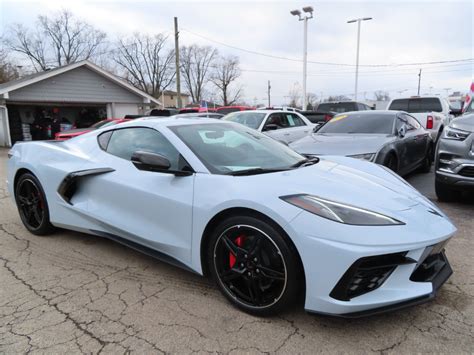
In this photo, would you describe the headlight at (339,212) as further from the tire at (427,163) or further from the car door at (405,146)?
the tire at (427,163)

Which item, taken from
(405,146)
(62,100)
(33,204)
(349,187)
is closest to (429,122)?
(405,146)

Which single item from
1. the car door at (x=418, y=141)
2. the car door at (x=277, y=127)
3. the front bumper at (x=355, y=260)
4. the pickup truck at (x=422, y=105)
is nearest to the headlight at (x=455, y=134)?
the car door at (x=418, y=141)

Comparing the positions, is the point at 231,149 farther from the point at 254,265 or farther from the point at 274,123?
the point at 274,123

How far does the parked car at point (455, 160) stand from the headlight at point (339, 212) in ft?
10.2

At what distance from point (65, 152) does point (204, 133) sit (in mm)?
1638

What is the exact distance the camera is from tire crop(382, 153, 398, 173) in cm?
547

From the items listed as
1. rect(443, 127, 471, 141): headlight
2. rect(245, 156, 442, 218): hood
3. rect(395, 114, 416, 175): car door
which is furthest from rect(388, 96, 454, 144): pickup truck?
rect(245, 156, 442, 218): hood

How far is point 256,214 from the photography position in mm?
2271

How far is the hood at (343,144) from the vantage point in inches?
213

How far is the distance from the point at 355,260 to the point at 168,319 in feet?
4.34

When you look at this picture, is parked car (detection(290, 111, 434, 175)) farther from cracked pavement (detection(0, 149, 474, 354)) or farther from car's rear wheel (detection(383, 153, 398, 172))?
cracked pavement (detection(0, 149, 474, 354))

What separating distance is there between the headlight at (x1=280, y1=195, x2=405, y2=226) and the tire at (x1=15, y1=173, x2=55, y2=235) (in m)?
2.91

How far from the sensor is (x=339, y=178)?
265 centimetres

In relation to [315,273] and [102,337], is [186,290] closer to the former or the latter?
[102,337]
